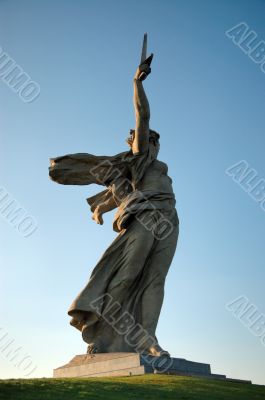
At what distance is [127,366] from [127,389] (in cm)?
212

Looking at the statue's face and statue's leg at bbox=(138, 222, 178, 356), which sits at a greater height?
the statue's face

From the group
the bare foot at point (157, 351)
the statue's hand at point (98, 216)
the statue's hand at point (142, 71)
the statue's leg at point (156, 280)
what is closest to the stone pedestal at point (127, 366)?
the bare foot at point (157, 351)

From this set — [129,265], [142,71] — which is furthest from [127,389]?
[142,71]

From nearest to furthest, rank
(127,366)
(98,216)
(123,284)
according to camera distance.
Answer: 1. (127,366)
2. (123,284)
3. (98,216)

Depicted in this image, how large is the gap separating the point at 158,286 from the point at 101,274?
125 cm

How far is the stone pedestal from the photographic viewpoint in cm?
886

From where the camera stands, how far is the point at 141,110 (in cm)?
1105

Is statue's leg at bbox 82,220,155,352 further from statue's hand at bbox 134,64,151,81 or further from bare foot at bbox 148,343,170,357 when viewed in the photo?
statue's hand at bbox 134,64,151,81

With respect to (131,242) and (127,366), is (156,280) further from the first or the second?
(127,366)

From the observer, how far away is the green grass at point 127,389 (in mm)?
6467

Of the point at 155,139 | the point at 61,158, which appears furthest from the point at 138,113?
the point at 61,158

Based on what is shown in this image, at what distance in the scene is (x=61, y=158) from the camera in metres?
11.8

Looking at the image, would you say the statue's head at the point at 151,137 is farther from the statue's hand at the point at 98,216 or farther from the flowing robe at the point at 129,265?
the statue's hand at the point at 98,216

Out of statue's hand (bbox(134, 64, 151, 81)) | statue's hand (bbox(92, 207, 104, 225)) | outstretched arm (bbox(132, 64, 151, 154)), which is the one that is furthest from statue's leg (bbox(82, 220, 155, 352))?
statue's hand (bbox(134, 64, 151, 81))
